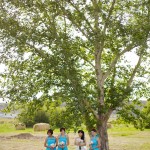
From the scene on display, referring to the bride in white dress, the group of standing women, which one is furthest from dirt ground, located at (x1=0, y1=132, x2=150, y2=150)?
the bride in white dress

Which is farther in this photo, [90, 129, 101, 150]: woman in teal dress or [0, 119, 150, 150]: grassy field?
[0, 119, 150, 150]: grassy field

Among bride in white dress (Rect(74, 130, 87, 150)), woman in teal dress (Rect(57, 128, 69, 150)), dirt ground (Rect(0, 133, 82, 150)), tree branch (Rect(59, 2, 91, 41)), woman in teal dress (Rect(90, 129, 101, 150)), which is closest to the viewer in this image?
woman in teal dress (Rect(90, 129, 101, 150))

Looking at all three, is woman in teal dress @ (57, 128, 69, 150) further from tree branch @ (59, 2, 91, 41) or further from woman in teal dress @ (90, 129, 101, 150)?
tree branch @ (59, 2, 91, 41)

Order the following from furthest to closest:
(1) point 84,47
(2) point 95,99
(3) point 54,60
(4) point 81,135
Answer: (1) point 84,47, (2) point 95,99, (3) point 54,60, (4) point 81,135

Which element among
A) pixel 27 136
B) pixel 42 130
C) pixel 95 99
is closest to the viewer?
pixel 95 99

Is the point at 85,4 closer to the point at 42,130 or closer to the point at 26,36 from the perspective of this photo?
the point at 26,36

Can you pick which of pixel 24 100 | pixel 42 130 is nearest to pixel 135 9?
pixel 24 100

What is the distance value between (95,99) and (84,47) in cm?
311

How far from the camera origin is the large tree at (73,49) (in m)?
17.8

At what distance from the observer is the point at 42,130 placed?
184 feet

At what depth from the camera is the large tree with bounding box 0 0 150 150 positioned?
58.5ft

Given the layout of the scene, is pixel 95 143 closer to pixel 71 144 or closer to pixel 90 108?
pixel 90 108

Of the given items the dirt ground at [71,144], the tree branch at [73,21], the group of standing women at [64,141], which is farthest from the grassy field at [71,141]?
the group of standing women at [64,141]

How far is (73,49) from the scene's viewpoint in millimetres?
19094
